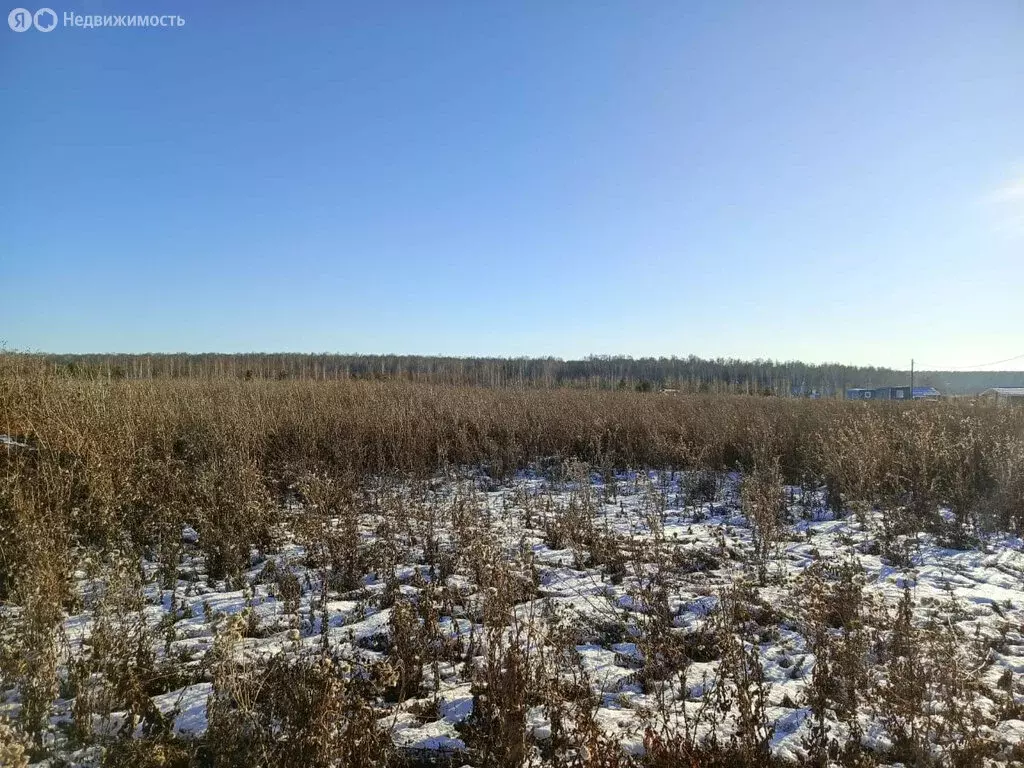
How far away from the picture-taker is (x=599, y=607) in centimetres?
412

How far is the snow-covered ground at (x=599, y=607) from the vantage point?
9.21 ft

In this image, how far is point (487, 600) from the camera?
310 centimetres

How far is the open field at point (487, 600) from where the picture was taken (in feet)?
8.11

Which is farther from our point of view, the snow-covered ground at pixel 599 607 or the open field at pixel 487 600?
the snow-covered ground at pixel 599 607

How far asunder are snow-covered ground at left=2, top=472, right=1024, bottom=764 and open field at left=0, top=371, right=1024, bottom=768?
0.09 ft

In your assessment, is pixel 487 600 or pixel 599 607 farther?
pixel 599 607

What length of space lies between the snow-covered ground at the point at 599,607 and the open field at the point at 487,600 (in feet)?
0.09

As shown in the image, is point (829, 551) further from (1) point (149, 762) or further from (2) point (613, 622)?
(1) point (149, 762)

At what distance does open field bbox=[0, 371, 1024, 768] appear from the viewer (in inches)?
97.3

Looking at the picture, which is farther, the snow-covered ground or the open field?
the snow-covered ground

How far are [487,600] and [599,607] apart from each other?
4.43 ft

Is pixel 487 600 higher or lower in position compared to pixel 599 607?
higher

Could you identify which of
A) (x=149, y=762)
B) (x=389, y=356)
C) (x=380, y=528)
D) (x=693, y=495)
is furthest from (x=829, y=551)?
(x=389, y=356)

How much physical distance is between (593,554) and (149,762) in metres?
3.67
